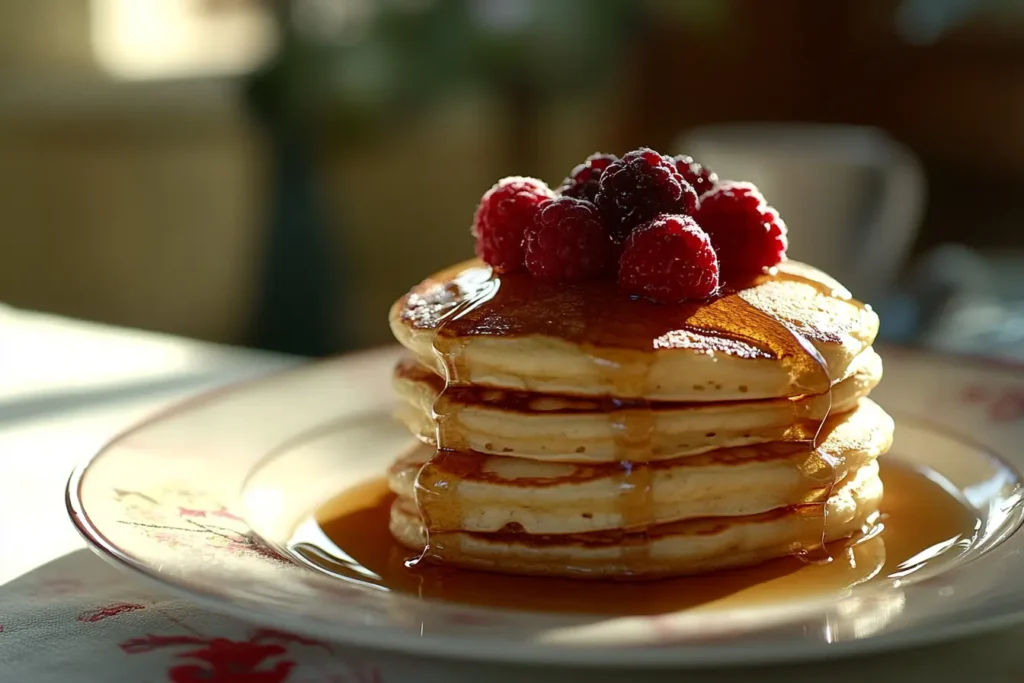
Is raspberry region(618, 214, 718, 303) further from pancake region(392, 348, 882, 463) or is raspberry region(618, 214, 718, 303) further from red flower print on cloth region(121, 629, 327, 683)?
red flower print on cloth region(121, 629, 327, 683)

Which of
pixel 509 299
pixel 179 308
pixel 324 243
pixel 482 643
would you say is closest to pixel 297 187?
pixel 324 243

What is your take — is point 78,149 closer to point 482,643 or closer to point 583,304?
point 583,304

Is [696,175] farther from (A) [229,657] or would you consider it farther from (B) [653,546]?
(A) [229,657]

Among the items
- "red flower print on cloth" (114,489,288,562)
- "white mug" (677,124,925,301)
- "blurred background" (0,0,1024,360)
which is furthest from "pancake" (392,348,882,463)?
"blurred background" (0,0,1024,360)

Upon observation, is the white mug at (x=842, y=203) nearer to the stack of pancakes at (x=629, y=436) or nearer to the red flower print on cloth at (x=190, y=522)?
the stack of pancakes at (x=629, y=436)

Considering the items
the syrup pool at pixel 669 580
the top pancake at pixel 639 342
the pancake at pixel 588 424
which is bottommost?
the syrup pool at pixel 669 580

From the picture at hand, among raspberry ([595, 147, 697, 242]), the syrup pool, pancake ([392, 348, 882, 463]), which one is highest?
raspberry ([595, 147, 697, 242])

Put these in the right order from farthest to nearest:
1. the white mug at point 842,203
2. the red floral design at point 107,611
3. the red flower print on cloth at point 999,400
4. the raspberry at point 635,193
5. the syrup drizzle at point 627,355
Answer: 1. the white mug at point 842,203
2. the red flower print on cloth at point 999,400
3. the raspberry at point 635,193
4. the syrup drizzle at point 627,355
5. the red floral design at point 107,611

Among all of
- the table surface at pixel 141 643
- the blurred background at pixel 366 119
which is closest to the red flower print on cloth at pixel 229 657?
the table surface at pixel 141 643
